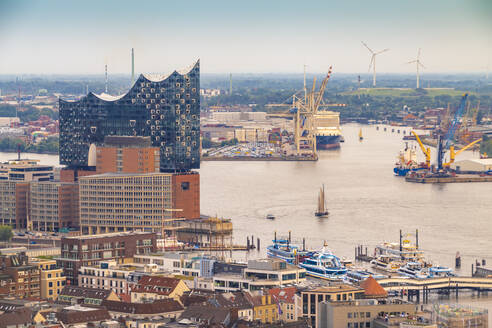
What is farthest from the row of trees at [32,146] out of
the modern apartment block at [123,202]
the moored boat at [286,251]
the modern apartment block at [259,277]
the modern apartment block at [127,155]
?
the modern apartment block at [259,277]

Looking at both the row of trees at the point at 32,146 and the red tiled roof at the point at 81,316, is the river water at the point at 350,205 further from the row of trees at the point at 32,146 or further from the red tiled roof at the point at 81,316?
the row of trees at the point at 32,146

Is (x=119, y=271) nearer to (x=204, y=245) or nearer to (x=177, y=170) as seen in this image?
(x=204, y=245)

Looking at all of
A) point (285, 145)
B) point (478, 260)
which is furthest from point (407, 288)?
point (285, 145)

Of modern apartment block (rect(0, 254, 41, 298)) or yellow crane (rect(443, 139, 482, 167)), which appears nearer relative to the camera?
modern apartment block (rect(0, 254, 41, 298))

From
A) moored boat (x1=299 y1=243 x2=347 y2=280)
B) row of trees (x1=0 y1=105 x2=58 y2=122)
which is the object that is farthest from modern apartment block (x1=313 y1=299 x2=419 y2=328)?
row of trees (x1=0 y1=105 x2=58 y2=122)

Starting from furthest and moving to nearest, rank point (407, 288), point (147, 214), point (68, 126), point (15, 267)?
1. point (68, 126)
2. point (147, 214)
3. point (407, 288)
4. point (15, 267)

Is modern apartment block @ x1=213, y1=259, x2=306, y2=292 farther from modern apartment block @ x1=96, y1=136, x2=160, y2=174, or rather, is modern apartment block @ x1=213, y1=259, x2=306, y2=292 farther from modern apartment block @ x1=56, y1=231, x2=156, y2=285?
modern apartment block @ x1=96, y1=136, x2=160, y2=174
